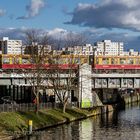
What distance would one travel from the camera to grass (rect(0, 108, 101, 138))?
71731 millimetres

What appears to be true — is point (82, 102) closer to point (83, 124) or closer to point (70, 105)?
point (70, 105)

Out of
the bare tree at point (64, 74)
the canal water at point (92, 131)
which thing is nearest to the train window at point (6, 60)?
the bare tree at point (64, 74)

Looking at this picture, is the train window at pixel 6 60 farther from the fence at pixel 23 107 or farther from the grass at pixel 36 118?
the grass at pixel 36 118

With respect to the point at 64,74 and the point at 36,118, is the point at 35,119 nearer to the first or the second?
the point at 36,118

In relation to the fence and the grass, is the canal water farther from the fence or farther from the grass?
the fence

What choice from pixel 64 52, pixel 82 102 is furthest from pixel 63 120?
pixel 64 52

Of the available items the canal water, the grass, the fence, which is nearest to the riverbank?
the grass

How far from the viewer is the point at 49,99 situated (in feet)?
440

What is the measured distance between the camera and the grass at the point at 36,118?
235 feet

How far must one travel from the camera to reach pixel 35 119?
83688mm

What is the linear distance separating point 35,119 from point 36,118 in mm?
947

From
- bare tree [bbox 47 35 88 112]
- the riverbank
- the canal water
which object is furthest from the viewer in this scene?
bare tree [bbox 47 35 88 112]

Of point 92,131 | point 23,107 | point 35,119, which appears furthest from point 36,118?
point 92,131

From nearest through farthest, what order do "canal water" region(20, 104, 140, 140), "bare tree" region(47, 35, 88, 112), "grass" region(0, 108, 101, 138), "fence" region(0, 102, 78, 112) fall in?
"canal water" region(20, 104, 140, 140)
"grass" region(0, 108, 101, 138)
"fence" region(0, 102, 78, 112)
"bare tree" region(47, 35, 88, 112)
